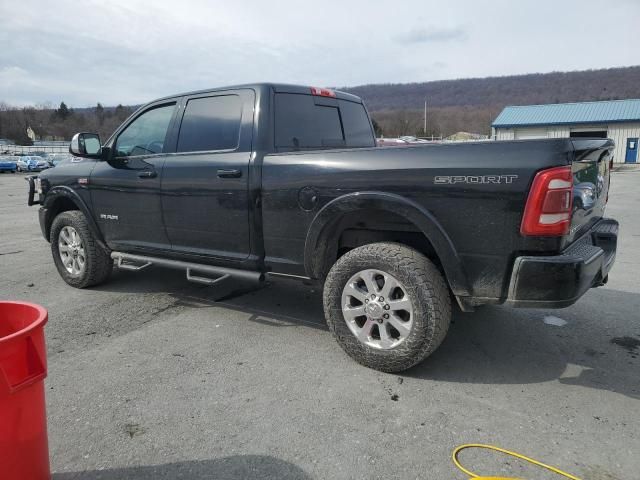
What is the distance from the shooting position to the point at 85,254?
17.5ft

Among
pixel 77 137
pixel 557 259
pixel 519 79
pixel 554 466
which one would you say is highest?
pixel 519 79

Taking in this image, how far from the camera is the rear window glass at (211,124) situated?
417 cm

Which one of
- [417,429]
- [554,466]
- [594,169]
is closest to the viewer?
[554,466]

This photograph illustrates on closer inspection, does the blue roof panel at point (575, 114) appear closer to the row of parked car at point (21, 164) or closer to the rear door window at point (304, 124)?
the row of parked car at point (21, 164)

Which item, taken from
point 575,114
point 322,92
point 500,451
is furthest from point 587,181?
point 575,114

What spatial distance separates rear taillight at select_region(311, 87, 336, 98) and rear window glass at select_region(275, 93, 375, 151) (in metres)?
0.08

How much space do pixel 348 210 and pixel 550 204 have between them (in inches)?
49.2

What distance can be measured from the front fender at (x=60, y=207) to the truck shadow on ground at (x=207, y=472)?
322 centimetres

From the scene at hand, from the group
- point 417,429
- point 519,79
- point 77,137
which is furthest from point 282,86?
point 519,79

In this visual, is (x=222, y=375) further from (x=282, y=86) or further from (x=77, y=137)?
(x=77, y=137)

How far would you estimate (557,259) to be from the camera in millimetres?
2830

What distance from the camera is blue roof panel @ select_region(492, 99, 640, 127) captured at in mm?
40094

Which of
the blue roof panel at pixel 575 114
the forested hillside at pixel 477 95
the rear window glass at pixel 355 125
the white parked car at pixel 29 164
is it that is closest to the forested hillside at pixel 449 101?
the forested hillside at pixel 477 95

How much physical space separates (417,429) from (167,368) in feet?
5.76
